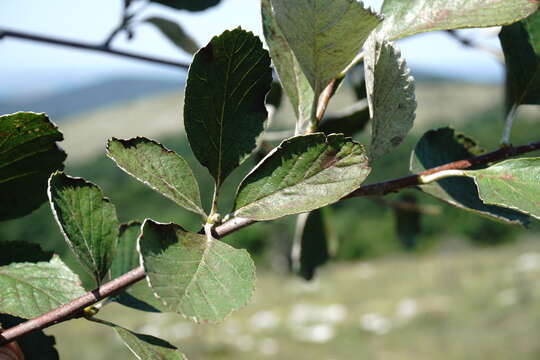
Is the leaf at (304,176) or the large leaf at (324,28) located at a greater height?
the large leaf at (324,28)

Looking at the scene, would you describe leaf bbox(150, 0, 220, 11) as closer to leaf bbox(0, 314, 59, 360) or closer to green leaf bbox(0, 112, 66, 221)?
green leaf bbox(0, 112, 66, 221)

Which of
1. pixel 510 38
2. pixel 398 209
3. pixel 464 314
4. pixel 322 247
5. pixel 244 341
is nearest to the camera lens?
pixel 510 38

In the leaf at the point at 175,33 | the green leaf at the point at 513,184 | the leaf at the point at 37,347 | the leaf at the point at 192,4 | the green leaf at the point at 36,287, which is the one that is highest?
the leaf at the point at 192,4

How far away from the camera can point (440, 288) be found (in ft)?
31.3

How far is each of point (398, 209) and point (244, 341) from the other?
26.6 feet

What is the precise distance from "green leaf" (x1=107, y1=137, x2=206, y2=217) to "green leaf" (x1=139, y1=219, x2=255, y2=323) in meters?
0.04

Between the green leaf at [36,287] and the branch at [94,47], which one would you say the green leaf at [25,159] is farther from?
the branch at [94,47]

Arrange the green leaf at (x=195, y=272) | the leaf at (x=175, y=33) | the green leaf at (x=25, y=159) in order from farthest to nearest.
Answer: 1. the leaf at (x=175, y=33)
2. the green leaf at (x=25, y=159)
3. the green leaf at (x=195, y=272)

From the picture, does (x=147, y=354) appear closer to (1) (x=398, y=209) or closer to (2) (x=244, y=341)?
(1) (x=398, y=209)

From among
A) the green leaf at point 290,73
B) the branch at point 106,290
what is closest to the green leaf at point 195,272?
the branch at point 106,290

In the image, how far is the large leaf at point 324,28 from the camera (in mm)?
371

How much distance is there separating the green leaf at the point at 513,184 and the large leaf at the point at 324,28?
0.45ft

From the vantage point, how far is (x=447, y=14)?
436 millimetres

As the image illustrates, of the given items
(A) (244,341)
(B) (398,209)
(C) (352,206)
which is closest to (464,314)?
(A) (244,341)
